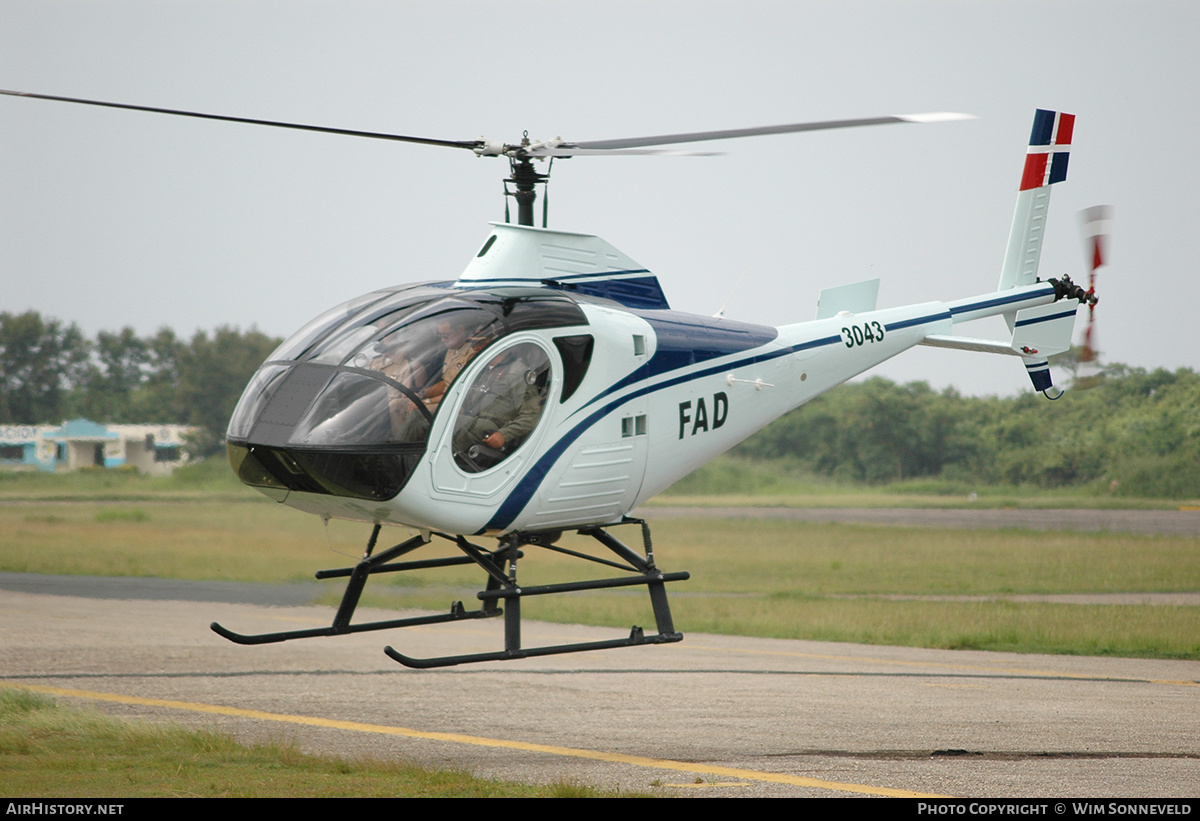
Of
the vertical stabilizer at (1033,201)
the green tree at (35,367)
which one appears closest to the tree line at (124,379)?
the green tree at (35,367)

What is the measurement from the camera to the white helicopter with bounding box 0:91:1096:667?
990 centimetres

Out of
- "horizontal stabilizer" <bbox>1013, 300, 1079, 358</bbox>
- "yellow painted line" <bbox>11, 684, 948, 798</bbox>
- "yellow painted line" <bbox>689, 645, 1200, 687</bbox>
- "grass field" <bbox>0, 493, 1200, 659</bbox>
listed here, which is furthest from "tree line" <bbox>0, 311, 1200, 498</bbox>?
"yellow painted line" <bbox>11, 684, 948, 798</bbox>

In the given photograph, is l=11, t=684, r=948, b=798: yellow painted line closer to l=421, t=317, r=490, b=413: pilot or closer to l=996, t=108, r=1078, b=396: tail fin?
l=996, t=108, r=1078, b=396: tail fin

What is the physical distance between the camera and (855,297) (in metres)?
14.8

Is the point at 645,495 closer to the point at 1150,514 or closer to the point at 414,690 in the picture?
the point at 414,690

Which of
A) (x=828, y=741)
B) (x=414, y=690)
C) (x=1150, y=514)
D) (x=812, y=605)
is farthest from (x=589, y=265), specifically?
(x=1150, y=514)

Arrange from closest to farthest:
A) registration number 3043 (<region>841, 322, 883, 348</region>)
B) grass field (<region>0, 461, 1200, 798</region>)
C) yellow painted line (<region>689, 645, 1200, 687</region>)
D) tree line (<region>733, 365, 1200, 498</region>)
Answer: grass field (<region>0, 461, 1200, 798</region>), registration number 3043 (<region>841, 322, 883, 348</region>), yellow painted line (<region>689, 645, 1200, 687</region>), tree line (<region>733, 365, 1200, 498</region>)

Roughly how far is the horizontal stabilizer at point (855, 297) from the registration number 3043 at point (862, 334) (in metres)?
0.33

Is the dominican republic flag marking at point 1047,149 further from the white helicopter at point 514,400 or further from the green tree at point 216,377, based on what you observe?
the green tree at point 216,377

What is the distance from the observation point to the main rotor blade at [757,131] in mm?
9023

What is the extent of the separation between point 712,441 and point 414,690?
39.1 feet

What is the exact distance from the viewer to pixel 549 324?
10906mm

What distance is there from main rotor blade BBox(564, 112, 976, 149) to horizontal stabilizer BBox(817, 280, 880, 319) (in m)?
4.88

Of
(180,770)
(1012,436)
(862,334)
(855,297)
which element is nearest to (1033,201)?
(855,297)
